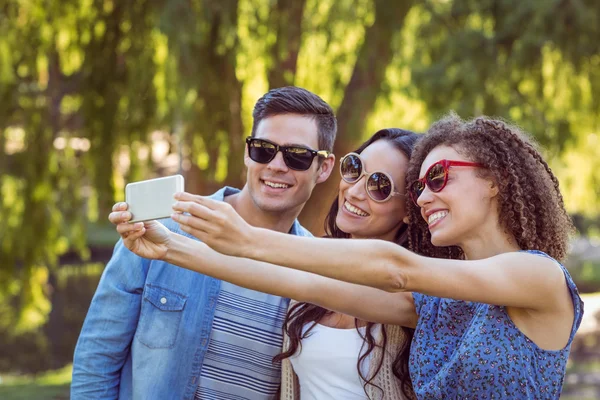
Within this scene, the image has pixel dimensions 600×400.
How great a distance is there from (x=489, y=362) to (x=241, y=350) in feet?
2.82

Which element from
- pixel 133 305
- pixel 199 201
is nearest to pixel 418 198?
pixel 199 201

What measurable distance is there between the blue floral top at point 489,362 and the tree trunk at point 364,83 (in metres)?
3.54

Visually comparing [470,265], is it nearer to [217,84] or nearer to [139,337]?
[139,337]

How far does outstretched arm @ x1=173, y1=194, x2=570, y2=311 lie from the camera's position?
5.40 ft

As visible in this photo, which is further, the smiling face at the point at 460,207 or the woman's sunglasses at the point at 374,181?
the woman's sunglasses at the point at 374,181

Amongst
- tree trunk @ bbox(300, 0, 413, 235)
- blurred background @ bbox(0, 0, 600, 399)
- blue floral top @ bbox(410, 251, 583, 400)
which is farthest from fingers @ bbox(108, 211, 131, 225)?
tree trunk @ bbox(300, 0, 413, 235)

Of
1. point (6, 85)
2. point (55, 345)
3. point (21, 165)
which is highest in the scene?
point (6, 85)

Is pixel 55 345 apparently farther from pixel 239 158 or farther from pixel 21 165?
pixel 239 158

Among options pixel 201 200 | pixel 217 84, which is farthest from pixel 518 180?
pixel 217 84

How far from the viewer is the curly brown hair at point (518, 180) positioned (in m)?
2.02

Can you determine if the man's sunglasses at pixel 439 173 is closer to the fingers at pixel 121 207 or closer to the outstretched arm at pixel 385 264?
the outstretched arm at pixel 385 264

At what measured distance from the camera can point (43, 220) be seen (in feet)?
22.0

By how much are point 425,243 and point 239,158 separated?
3.71m

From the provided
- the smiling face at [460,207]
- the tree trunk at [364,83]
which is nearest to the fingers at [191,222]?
the smiling face at [460,207]
